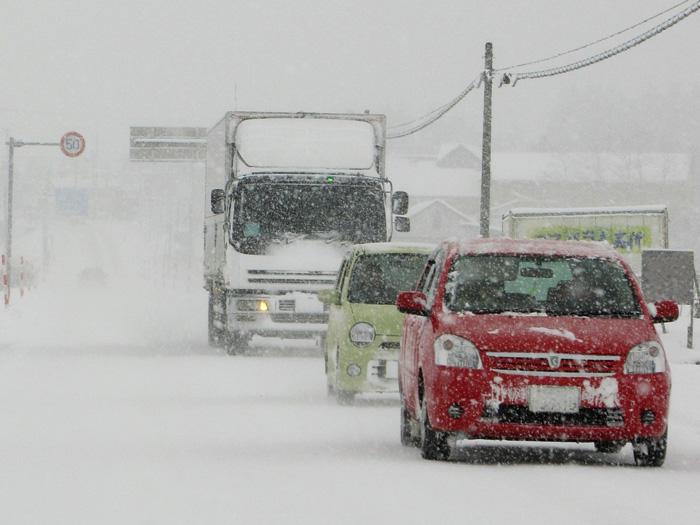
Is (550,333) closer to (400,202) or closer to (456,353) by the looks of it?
(456,353)

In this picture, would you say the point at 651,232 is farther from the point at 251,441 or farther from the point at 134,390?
the point at 251,441

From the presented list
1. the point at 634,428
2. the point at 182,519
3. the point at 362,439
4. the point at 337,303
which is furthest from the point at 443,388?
the point at 337,303

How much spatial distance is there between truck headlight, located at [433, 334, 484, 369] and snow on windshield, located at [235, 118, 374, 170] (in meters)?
13.5

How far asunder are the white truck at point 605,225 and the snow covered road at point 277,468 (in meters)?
25.6

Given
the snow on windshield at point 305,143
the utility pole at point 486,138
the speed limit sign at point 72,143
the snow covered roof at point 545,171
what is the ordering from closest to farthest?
the snow on windshield at point 305,143 < the utility pole at point 486,138 < the speed limit sign at point 72,143 < the snow covered roof at point 545,171

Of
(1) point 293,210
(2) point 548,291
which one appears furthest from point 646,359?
(1) point 293,210

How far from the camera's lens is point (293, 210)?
24406 millimetres

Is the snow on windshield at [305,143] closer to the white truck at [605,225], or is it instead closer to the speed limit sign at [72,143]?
the white truck at [605,225]

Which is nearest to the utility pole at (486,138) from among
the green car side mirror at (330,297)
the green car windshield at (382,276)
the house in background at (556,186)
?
the green car windshield at (382,276)

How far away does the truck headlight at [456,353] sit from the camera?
440 inches

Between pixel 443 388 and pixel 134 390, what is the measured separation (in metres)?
7.53

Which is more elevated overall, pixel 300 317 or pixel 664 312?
pixel 664 312

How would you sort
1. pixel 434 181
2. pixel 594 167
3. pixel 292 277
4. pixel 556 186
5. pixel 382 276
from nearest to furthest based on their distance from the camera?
pixel 382 276, pixel 292 277, pixel 594 167, pixel 556 186, pixel 434 181

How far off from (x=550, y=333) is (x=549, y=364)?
0.80 feet
